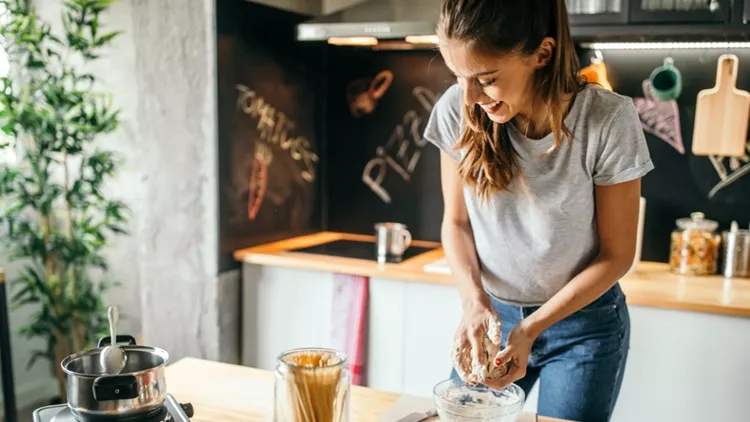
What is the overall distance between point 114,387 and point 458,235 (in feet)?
2.54

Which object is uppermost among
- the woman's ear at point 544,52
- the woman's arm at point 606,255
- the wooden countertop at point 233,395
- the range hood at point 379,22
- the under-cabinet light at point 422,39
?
the range hood at point 379,22

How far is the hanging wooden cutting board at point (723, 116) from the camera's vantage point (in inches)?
87.3

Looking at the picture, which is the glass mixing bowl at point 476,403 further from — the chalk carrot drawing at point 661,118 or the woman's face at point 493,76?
the chalk carrot drawing at point 661,118

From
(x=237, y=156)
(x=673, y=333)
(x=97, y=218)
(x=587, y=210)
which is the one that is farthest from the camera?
(x=97, y=218)

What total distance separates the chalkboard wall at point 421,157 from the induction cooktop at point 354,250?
0.20 m

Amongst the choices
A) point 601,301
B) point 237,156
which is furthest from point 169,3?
point 601,301


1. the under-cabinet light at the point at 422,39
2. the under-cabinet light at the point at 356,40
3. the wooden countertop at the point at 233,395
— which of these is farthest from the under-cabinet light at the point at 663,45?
the wooden countertop at the point at 233,395

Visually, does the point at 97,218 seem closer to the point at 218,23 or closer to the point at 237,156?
the point at 237,156

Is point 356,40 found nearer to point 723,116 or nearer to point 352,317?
point 352,317

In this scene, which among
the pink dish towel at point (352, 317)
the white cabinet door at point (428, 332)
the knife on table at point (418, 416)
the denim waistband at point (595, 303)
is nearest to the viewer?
the knife on table at point (418, 416)

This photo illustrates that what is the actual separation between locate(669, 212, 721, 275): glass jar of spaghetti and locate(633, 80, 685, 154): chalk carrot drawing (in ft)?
0.88

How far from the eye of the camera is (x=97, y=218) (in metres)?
3.14

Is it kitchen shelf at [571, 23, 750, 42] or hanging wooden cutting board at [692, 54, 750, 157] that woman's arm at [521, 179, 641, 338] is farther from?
hanging wooden cutting board at [692, 54, 750, 157]

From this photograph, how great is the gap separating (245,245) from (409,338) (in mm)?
676
